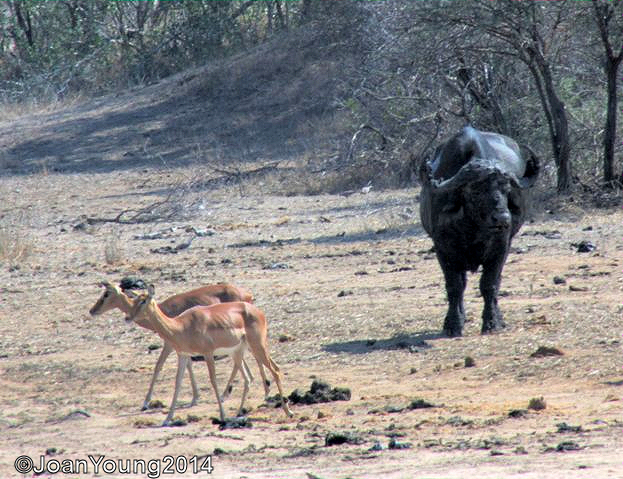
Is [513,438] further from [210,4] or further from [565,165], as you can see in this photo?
[210,4]

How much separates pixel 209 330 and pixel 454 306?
148 inches

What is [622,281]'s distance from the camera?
47.5 feet

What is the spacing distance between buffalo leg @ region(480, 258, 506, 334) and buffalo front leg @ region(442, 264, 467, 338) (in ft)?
0.73

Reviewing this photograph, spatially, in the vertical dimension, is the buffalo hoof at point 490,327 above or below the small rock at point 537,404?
above

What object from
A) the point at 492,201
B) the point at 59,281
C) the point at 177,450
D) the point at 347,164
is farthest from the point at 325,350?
the point at 347,164

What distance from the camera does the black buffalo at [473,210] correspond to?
1197 centimetres

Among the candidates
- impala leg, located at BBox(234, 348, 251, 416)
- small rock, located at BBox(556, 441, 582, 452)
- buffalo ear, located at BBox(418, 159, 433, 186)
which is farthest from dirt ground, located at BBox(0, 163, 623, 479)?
buffalo ear, located at BBox(418, 159, 433, 186)

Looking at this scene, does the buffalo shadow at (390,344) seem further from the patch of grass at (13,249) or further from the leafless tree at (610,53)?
the leafless tree at (610,53)

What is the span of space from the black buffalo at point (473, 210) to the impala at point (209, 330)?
328 centimetres

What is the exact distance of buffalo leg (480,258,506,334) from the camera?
12.3m

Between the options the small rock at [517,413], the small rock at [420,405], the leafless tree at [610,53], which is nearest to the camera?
the small rock at [517,413]

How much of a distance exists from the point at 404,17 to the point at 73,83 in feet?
73.2

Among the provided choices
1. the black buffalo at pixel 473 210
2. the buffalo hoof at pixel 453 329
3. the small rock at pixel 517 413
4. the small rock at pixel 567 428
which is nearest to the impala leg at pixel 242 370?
the small rock at pixel 517 413

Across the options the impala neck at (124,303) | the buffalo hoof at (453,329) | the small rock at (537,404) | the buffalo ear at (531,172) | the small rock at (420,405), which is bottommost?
the small rock at (420,405)
